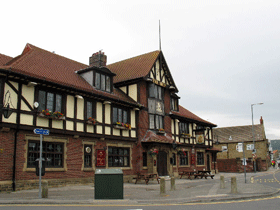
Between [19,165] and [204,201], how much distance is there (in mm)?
10297

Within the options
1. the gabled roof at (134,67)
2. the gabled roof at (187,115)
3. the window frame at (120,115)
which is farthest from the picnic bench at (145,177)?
the gabled roof at (134,67)

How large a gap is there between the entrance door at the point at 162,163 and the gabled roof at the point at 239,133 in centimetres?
3465

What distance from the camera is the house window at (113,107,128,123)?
76.7 ft

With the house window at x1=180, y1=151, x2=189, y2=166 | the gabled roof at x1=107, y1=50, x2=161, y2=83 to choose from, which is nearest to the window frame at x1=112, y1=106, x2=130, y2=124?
the gabled roof at x1=107, y1=50, x2=161, y2=83

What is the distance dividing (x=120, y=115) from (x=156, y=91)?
219 inches

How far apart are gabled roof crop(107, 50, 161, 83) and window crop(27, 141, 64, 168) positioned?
9.96m

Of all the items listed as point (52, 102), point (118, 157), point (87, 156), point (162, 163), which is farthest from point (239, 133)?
point (52, 102)

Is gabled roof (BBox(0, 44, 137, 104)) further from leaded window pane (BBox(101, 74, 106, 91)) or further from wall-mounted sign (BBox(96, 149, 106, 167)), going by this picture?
wall-mounted sign (BBox(96, 149, 106, 167))

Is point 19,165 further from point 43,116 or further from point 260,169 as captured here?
point 260,169

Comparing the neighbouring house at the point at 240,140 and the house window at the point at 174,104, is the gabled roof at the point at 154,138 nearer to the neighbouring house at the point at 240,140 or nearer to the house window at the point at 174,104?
the house window at the point at 174,104

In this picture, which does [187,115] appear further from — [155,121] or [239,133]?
[239,133]

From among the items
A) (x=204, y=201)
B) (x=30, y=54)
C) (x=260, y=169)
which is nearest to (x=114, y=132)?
(x=30, y=54)

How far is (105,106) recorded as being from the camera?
22.4 m

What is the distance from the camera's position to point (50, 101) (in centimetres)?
1858
